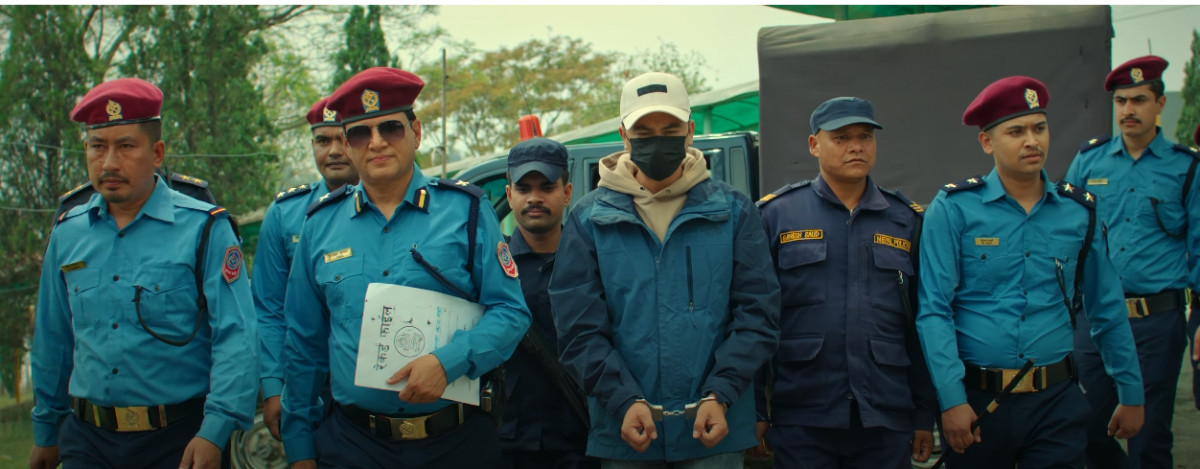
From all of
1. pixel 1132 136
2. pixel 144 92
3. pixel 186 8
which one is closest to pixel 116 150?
pixel 144 92

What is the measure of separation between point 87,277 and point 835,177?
8.87 ft

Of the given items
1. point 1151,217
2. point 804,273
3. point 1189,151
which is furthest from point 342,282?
point 1189,151

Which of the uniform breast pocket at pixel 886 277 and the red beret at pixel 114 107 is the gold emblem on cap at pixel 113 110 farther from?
the uniform breast pocket at pixel 886 277

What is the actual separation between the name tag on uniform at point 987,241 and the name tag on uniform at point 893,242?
26cm

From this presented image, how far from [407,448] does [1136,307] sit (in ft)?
12.5

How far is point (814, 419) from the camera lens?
3.21 metres

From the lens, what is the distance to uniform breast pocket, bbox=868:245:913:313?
3289 millimetres

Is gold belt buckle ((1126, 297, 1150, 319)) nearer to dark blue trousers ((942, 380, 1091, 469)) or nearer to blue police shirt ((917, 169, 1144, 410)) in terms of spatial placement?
blue police shirt ((917, 169, 1144, 410))

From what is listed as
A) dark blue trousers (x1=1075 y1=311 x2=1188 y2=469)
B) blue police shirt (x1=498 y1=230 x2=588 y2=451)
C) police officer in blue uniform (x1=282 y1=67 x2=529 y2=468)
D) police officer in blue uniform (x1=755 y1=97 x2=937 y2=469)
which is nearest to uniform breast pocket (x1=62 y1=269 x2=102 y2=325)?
police officer in blue uniform (x1=282 y1=67 x2=529 y2=468)

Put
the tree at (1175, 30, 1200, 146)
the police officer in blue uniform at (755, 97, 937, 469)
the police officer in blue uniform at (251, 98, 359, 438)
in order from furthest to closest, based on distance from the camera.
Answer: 1. the tree at (1175, 30, 1200, 146)
2. the police officer in blue uniform at (251, 98, 359, 438)
3. the police officer in blue uniform at (755, 97, 937, 469)

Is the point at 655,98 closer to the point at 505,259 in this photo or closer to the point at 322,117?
the point at 505,259

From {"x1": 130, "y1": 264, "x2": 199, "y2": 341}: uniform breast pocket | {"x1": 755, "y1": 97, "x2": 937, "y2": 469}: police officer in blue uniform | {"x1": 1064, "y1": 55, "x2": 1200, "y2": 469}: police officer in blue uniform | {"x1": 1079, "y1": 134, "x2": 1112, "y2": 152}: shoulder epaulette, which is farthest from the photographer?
{"x1": 1079, "y1": 134, "x2": 1112, "y2": 152}: shoulder epaulette

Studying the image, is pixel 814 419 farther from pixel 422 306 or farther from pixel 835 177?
pixel 422 306

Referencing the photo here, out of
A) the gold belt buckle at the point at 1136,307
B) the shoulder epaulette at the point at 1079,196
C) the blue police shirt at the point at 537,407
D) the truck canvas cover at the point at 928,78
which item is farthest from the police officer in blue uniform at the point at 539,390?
the gold belt buckle at the point at 1136,307
